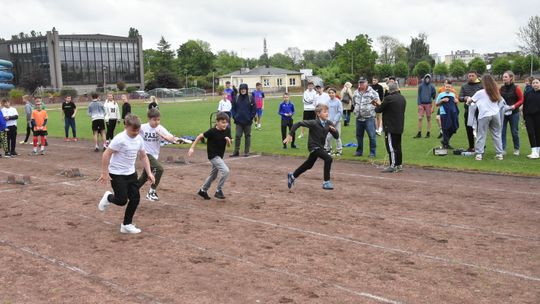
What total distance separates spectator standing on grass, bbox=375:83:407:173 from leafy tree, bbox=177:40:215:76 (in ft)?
388

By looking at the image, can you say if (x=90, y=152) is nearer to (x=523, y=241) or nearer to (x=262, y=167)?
(x=262, y=167)

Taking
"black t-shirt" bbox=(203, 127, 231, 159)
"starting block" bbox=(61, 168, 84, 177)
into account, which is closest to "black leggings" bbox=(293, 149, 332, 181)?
"black t-shirt" bbox=(203, 127, 231, 159)

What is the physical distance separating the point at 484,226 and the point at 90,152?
45.3ft

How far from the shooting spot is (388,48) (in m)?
144

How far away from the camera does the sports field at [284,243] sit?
17.6ft

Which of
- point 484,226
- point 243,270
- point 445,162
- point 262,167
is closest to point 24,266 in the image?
point 243,270

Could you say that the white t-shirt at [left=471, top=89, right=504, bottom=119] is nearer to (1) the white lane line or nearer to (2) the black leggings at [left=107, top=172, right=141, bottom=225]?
(2) the black leggings at [left=107, top=172, right=141, bottom=225]

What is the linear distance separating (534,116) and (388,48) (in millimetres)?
136422

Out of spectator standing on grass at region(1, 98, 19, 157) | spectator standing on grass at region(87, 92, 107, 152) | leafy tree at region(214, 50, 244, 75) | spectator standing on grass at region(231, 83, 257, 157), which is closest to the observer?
spectator standing on grass at region(231, 83, 257, 157)

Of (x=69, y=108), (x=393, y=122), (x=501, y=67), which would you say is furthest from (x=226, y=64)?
(x=393, y=122)

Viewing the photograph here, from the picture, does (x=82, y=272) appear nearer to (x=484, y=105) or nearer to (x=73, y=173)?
(x=73, y=173)

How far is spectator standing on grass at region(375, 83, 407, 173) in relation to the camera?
12.1m

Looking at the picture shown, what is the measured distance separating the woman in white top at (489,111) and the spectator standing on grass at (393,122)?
→ 2.39m

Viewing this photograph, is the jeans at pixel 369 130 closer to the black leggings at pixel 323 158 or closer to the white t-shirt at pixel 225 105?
the black leggings at pixel 323 158
